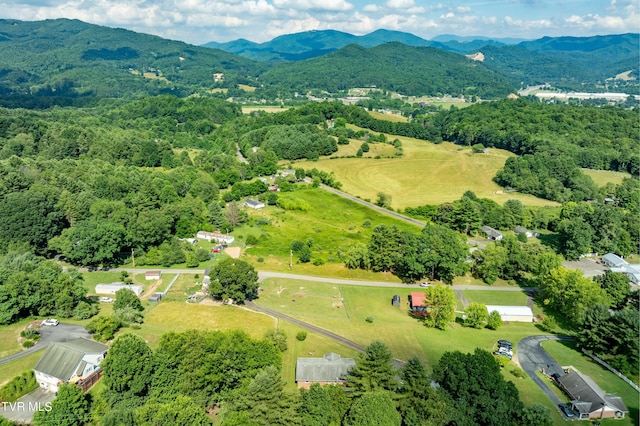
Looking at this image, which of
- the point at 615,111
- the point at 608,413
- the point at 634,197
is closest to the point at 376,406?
the point at 608,413

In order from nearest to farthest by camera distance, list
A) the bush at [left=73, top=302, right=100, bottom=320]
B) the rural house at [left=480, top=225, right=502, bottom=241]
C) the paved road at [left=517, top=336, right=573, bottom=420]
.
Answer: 1. the paved road at [left=517, top=336, right=573, bottom=420]
2. the bush at [left=73, top=302, right=100, bottom=320]
3. the rural house at [left=480, top=225, right=502, bottom=241]

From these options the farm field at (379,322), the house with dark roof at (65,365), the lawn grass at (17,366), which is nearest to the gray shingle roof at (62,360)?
the house with dark roof at (65,365)

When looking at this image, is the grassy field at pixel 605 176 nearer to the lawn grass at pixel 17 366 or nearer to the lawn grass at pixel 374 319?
the lawn grass at pixel 374 319

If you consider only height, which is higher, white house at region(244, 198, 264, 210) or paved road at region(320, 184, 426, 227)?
white house at region(244, 198, 264, 210)

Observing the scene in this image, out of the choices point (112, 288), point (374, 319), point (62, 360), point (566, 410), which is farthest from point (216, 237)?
point (566, 410)

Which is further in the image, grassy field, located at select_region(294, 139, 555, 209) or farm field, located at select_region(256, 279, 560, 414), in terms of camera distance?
grassy field, located at select_region(294, 139, 555, 209)

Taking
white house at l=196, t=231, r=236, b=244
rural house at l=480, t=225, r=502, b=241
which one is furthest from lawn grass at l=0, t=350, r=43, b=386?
rural house at l=480, t=225, r=502, b=241

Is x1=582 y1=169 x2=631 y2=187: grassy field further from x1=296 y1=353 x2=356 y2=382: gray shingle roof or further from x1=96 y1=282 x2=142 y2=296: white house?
x1=96 y1=282 x2=142 y2=296: white house
